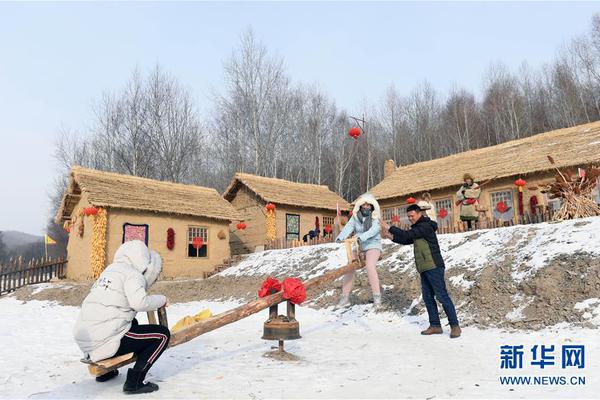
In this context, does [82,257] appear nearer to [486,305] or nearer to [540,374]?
[486,305]

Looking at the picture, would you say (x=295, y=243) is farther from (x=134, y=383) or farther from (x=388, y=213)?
(x=134, y=383)

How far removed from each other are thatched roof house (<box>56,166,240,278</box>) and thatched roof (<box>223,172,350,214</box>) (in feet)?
8.19

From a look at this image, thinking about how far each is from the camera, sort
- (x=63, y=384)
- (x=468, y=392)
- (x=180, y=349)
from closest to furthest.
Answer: (x=468, y=392)
(x=63, y=384)
(x=180, y=349)

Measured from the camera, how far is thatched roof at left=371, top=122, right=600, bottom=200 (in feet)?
58.2

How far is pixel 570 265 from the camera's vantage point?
7.95m

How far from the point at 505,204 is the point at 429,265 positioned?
14.5m

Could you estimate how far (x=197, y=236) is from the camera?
71.2ft

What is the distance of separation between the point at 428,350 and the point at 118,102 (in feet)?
123

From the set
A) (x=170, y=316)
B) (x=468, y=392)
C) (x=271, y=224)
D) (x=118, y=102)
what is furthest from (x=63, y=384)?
(x=118, y=102)

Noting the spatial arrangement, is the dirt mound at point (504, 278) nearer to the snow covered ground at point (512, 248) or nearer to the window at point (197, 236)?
the snow covered ground at point (512, 248)

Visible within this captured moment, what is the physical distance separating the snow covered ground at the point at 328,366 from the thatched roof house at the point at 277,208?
53.9ft

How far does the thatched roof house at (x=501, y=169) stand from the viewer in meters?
17.8

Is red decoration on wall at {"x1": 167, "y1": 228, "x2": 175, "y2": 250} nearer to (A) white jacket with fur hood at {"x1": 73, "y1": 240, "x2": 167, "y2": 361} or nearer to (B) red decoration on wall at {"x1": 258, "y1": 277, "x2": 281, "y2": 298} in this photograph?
(B) red decoration on wall at {"x1": 258, "y1": 277, "x2": 281, "y2": 298}

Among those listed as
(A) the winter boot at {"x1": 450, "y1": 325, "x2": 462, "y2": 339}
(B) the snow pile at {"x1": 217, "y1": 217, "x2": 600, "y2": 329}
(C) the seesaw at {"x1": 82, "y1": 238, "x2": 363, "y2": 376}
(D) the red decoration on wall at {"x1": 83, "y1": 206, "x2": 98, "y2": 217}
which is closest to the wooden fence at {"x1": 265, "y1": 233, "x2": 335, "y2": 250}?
(B) the snow pile at {"x1": 217, "y1": 217, "x2": 600, "y2": 329}
